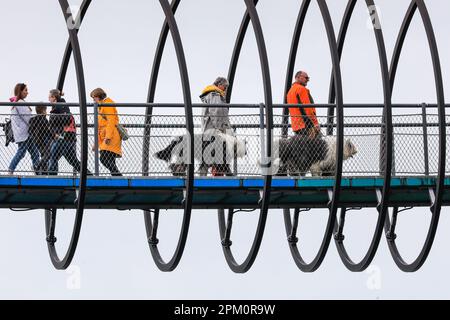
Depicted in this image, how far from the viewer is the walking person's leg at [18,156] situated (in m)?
31.3

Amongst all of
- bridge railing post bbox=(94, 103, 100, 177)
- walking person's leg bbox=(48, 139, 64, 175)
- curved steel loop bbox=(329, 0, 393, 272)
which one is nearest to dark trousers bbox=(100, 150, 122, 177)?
bridge railing post bbox=(94, 103, 100, 177)

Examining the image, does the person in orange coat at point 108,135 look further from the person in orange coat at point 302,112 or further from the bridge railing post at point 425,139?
the bridge railing post at point 425,139

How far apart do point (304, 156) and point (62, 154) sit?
4.65m

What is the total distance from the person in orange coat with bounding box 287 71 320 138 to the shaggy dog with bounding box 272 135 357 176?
0.15 meters

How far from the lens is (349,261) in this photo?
113 ft

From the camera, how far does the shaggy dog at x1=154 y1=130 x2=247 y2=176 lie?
3192 cm

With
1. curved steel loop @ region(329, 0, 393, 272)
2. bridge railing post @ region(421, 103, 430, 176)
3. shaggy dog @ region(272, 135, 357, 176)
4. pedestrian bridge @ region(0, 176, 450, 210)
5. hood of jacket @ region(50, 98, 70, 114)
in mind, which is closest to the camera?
pedestrian bridge @ region(0, 176, 450, 210)

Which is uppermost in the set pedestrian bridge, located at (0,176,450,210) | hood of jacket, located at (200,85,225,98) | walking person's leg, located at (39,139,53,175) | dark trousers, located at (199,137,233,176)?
hood of jacket, located at (200,85,225,98)

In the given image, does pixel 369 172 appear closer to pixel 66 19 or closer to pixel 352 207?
pixel 352 207

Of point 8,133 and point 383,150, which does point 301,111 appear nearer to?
point 383,150

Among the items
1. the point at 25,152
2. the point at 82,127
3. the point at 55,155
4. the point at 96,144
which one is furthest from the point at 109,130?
the point at 82,127

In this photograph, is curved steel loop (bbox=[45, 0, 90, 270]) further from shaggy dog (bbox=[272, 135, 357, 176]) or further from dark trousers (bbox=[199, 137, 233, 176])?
shaggy dog (bbox=[272, 135, 357, 176])

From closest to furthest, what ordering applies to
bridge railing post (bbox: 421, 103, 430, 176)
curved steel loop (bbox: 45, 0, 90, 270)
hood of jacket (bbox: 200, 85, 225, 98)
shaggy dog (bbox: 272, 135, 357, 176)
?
1. curved steel loop (bbox: 45, 0, 90, 270)
2. hood of jacket (bbox: 200, 85, 225, 98)
3. shaggy dog (bbox: 272, 135, 357, 176)
4. bridge railing post (bbox: 421, 103, 430, 176)

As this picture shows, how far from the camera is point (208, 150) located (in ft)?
105
